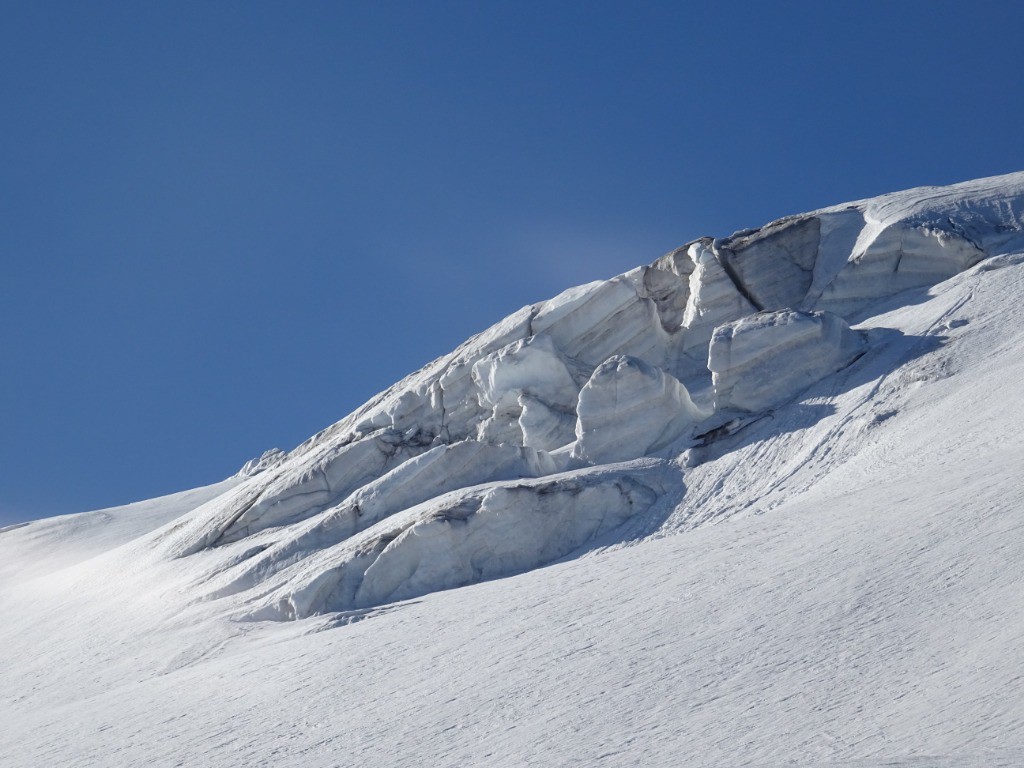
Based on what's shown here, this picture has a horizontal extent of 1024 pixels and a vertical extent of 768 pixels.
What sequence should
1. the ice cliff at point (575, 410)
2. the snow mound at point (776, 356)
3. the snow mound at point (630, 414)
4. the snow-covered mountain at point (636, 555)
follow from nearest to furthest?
the snow-covered mountain at point (636, 555) → the ice cliff at point (575, 410) → the snow mound at point (776, 356) → the snow mound at point (630, 414)

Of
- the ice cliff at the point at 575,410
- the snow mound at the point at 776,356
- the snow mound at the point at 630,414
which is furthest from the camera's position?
the snow mound at the point at 630,414

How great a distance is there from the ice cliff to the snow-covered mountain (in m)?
0.06

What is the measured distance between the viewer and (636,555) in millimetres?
17734

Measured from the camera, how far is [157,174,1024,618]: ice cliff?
20531 millimetres

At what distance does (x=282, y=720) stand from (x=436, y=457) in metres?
9.96

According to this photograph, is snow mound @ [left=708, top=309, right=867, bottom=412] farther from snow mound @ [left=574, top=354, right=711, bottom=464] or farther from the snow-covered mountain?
snow mound @ [left=574, top=354, right=711, bottom=464]

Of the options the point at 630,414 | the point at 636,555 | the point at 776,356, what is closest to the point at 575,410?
the point at 630,414

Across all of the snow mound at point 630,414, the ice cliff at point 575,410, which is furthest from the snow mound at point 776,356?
the snow mound at point 630,414

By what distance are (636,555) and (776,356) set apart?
6358 millimetres

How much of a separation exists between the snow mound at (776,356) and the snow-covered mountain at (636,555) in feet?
0.16

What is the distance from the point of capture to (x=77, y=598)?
27.1 metres

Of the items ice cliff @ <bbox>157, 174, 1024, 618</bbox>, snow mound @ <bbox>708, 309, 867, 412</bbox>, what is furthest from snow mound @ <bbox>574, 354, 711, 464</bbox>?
snow mound @ <bbox>708, 309, 867, 412</bbox>

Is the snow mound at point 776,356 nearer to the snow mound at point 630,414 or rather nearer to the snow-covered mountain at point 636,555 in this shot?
the snow-covered mountain at point 636,555

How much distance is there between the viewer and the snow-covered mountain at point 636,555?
11.6 meters
